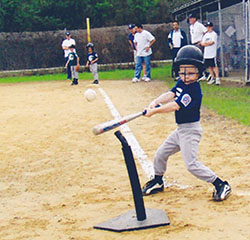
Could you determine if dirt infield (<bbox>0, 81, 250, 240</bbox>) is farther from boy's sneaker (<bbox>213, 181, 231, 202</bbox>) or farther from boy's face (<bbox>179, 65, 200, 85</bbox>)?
boy's face (<bbox>179, 65, 200, 85</bbox>)

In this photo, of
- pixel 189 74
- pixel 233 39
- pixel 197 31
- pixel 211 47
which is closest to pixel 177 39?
pixel 197 31

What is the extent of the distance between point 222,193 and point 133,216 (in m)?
0.98

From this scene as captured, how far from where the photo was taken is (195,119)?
5426mm

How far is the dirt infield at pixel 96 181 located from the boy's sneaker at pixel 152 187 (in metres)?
0.08

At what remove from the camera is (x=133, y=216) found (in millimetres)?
4992

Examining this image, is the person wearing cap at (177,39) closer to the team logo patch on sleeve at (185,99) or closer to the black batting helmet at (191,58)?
the black batting helmet at (191,58)

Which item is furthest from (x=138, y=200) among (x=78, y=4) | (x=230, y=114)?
(x=78, y=4)

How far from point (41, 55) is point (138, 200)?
25565mm

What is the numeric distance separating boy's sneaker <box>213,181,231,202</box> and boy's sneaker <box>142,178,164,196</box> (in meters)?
0.71

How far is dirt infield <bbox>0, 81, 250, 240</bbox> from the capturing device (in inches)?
185

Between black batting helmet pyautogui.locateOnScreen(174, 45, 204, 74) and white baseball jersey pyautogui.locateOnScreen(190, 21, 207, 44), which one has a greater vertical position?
white baseball jersey pyautogui.locateOnScreen(190, 21, 207, 44)

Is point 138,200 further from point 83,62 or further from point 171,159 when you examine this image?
point 83,62

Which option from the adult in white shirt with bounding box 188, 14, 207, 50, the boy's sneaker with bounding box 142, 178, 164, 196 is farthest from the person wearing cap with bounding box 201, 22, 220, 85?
the boy's sneaker with bounding box 142, 178, 164, 196

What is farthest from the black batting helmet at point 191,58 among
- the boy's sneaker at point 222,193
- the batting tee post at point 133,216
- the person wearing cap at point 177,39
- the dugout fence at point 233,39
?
the person wearing cap at point 177,39
